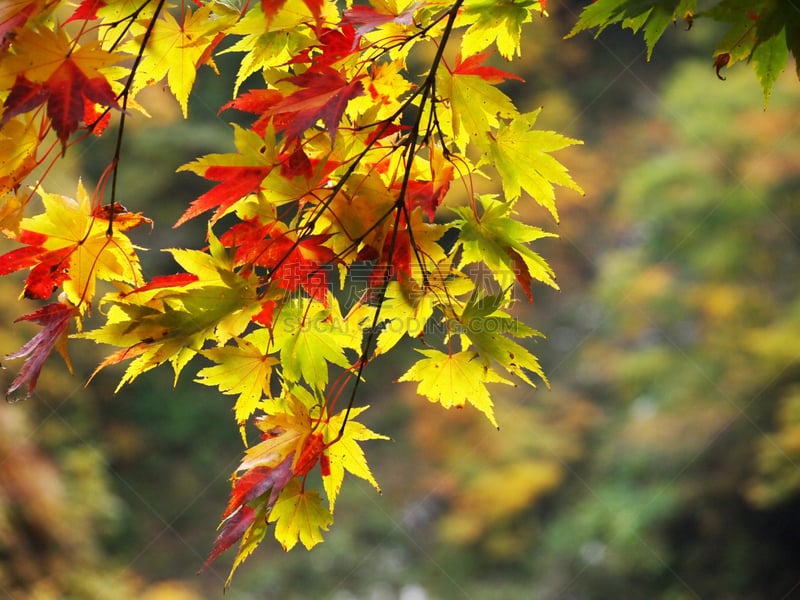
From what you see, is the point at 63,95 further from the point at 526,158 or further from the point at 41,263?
the point at 526,158

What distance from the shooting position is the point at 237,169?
0.57m

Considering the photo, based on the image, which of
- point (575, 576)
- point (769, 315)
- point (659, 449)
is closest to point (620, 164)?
point (769, 315)

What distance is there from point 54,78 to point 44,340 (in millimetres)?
204

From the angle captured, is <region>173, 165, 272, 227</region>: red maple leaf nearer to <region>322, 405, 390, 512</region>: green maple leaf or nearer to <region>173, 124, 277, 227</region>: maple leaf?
<region>173, 124, 277, 227</region>: maple leaf

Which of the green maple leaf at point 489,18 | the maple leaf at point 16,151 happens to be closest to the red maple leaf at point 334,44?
the green maple leaf at point 489,18

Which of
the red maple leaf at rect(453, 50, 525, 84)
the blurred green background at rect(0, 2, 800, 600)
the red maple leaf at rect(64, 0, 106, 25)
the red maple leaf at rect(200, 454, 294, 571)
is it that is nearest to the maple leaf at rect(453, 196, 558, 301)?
the red maple leaf at rect(453, 50, 525, 84)

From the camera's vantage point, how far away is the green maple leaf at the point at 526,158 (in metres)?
0.64

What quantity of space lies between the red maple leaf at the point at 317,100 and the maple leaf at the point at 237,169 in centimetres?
3

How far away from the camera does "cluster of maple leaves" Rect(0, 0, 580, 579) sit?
567mm

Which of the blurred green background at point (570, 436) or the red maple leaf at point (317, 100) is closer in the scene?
the red maple leaf at point (317, 100)

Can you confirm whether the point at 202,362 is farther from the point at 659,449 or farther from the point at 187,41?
the point at 187,41

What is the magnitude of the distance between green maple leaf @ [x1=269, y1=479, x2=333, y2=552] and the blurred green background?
2.53m

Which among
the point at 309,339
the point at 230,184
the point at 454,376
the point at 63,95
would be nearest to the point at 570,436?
the point at 454,376

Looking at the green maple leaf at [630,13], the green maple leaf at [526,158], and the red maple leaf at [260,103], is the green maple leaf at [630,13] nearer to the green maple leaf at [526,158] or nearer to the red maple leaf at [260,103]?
the green maple leaf at [526,158]
